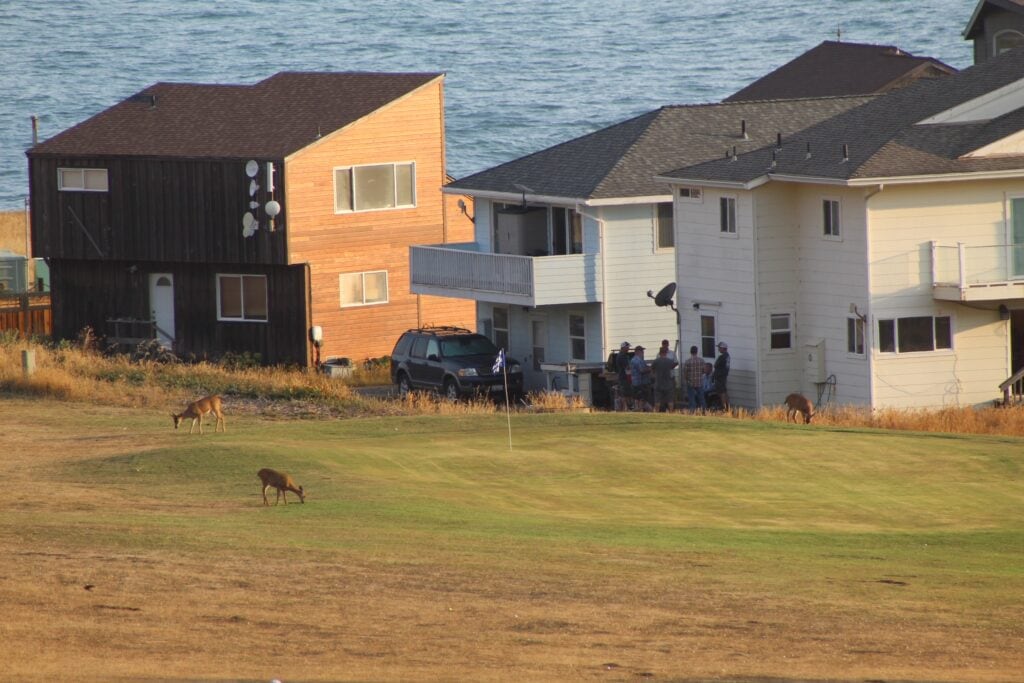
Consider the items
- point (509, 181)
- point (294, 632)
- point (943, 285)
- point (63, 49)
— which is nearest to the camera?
point (294, 632)

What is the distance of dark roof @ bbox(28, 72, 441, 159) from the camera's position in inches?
2151

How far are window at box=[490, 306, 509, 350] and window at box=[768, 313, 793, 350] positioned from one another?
9797 millimetres

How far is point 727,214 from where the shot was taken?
4528cm

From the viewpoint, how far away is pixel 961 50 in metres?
146

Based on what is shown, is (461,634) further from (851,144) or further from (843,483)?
(851,144)

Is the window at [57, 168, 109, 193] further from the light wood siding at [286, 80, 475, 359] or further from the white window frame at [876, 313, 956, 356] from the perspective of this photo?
the white window frame at [876, 313, 956, 356]

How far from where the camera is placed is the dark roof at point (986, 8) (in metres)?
56.6

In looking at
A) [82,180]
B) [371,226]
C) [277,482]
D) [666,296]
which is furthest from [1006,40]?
[277,482]

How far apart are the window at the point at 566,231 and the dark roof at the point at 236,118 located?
7464 mm

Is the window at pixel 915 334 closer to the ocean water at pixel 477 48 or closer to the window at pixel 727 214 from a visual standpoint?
the window at pixel 727 214

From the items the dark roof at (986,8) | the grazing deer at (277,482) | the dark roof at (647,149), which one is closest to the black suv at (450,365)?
the dark roof at (647,149)

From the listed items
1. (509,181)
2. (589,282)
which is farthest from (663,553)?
(509,181)

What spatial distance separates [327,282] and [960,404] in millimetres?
19656

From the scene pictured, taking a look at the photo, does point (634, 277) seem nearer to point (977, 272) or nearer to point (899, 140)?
point (899, 140)
